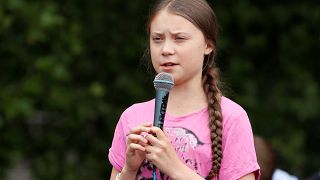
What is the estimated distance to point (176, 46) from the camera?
2.75 meters

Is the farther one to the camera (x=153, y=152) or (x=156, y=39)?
(x=156, y=39)

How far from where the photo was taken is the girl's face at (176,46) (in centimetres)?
275

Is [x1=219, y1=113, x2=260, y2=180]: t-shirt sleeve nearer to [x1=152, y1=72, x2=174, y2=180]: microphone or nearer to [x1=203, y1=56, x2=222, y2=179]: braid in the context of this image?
[x1=203, y1=56, x2=222, y2=179]: braid

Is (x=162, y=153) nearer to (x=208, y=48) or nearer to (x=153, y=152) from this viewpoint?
(x=153, y=152)

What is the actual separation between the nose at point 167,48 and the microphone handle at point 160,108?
0.17m

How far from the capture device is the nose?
8.98 ft

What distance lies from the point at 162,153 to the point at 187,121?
184 millimetres

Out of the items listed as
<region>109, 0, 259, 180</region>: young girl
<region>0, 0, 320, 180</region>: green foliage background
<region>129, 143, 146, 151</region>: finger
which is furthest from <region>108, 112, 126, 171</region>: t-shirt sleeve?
<region>0, 0, 320, 180</region>: green foliage background

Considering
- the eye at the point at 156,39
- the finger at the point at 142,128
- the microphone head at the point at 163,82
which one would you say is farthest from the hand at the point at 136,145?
the eye at the point at 156,39

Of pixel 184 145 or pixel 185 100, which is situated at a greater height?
pixel 185 100

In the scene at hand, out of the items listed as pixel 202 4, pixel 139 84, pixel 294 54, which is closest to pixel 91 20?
pixel 139 84

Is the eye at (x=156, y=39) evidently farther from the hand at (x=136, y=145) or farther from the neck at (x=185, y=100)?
the hand at (x=136, y=145)

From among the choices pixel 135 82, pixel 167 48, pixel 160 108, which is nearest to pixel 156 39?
pixel 167 48

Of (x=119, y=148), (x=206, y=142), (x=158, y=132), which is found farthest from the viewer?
(x=119, y=148)
